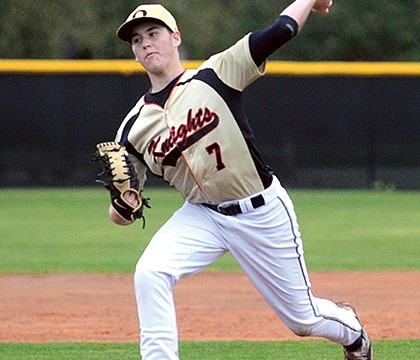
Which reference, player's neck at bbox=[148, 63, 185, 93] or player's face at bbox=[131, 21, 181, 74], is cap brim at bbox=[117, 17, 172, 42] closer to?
player's face at bbox=[131, 21, 181, 74]

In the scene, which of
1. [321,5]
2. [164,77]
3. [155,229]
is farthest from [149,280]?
[155,229]

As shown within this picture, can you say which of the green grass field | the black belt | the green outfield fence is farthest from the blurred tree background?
the black belt

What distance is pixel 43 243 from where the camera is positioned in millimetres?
12344

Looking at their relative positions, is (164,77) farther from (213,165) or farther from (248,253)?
(248,253)

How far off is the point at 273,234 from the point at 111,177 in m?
0.75

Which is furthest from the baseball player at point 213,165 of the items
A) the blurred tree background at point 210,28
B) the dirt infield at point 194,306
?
the blurred tree background at point 210,28

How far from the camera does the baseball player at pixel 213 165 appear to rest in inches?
188

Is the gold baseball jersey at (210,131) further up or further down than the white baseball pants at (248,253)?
further up

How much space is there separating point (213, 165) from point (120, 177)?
432 millimetres

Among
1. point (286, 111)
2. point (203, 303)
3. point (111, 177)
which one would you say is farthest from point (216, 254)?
point (286, 111)

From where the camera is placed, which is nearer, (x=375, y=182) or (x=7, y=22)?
(x=375, y=182)

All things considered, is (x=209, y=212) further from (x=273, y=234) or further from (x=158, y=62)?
(x=158, y=62)

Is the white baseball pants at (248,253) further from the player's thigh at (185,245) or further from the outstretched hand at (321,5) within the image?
the outstretched hand at (321,5)

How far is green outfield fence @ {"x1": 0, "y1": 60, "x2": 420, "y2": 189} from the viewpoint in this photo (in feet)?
60.3
